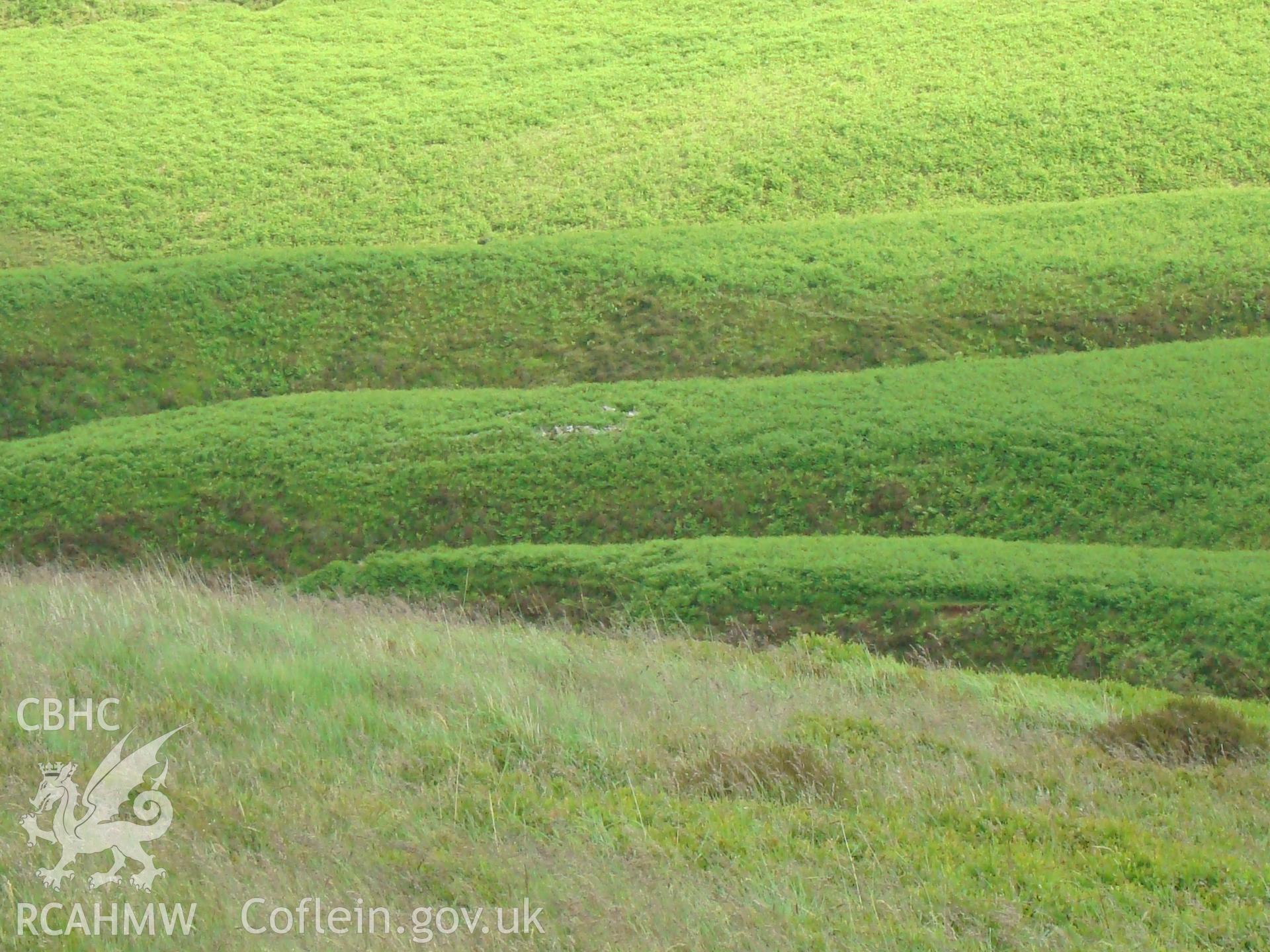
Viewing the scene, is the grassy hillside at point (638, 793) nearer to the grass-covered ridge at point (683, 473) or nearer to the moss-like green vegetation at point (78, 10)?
the grass-covered ridge at point (683, 473)

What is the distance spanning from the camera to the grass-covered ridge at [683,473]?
64.0ft

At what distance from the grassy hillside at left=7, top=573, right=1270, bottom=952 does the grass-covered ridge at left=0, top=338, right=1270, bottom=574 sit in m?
7.38

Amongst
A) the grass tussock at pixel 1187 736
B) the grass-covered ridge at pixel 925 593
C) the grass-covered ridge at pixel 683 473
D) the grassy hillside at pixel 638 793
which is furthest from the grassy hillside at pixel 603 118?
the grass tussock at pixel 1187 736

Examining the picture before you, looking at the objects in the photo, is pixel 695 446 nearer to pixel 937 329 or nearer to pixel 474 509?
pixel 474 509

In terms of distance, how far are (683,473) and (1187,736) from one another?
11.1m

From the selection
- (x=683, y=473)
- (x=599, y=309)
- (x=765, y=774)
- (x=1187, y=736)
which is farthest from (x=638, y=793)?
(x=599, y=309)

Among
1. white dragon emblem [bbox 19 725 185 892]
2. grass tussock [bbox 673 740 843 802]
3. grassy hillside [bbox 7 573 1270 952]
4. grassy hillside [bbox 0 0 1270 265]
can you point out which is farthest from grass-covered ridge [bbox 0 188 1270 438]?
white dragon emblem [bbox 19 725 185 892]

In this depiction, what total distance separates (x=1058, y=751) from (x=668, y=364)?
56.4ft

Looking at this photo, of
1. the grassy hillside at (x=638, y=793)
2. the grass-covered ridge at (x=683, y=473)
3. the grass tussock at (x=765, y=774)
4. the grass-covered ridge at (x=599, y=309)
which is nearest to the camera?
the grassy hillside at (x=638, y=793)

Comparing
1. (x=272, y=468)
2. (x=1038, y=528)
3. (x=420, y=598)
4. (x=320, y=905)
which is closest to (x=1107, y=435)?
(x=1038, y=528)

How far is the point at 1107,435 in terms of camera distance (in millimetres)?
20406

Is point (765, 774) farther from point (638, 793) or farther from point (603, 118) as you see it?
point (603, 118)

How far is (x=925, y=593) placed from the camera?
1577 centimetres

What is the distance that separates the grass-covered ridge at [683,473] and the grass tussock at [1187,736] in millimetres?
8281
